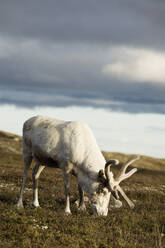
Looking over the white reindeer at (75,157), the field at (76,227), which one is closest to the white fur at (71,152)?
the white reindeer at (75,157)

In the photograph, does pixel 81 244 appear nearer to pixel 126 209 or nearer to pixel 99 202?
pixel 99 202

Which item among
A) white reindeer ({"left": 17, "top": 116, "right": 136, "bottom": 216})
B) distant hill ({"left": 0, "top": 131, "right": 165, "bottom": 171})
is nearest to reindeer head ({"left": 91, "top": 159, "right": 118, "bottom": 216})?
white reindeer ({"left": 17, "top": 116, "right": 136, "bottom": 216})

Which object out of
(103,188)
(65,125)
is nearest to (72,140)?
(65,125)

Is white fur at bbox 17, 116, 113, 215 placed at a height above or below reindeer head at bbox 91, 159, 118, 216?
above

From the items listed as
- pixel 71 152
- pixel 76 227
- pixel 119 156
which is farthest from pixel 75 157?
pixel 119 156

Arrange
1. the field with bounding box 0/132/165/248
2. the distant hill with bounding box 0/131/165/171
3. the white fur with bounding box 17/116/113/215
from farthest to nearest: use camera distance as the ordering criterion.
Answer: the distant hill with bounding box 0/131/165/171
the white fur with bounding box 17/116/113/215
the field with bounding box 0/132/165/248

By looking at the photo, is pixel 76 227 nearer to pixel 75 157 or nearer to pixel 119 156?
pixel 75 157

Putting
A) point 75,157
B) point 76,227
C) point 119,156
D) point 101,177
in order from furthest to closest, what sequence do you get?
point 119,156 < point 75,157 < point 101,177 < point 76,227

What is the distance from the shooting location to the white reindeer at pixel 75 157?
12.5 metres

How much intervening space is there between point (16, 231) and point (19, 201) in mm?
4122

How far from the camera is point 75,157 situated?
42.8 ft

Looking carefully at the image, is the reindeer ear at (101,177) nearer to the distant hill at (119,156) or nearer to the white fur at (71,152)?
the white fur at (71,152)

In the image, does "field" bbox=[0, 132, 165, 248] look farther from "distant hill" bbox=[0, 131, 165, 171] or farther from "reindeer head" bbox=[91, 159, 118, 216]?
"distant hill" bbox=[0, 131, 165, 171]

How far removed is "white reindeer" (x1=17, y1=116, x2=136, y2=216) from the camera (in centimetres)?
1247
